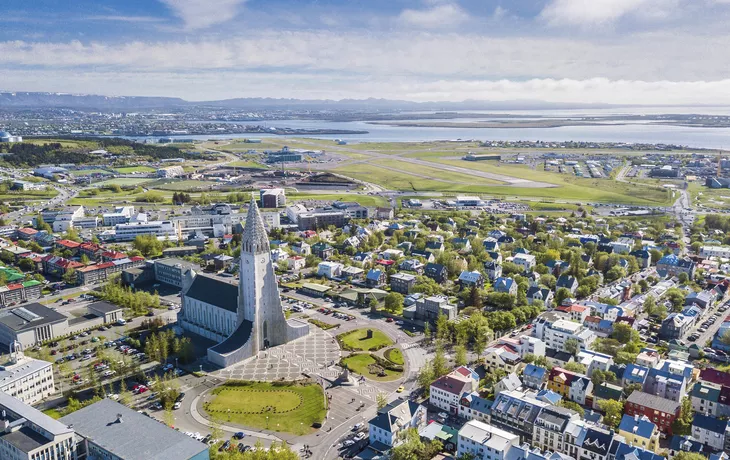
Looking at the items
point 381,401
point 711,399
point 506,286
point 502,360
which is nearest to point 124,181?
point 506,286

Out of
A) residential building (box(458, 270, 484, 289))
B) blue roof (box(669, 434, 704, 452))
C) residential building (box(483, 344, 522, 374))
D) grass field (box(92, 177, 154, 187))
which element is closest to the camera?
blue roof (box(669, 434, 704, 452))

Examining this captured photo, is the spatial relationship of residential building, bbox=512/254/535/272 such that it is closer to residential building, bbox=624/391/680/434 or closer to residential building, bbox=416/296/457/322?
residential building, bbox=416/296/457/322

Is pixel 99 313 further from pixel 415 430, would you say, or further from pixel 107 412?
pixel 415 430

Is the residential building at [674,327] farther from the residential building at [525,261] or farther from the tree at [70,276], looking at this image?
the tree at [70,276]

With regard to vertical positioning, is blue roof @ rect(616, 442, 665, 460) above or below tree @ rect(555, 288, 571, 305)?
above

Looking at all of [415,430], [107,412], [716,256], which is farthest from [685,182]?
[107,412]

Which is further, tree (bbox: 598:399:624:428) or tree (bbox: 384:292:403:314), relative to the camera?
tree (bbox: 384:292:403:314)

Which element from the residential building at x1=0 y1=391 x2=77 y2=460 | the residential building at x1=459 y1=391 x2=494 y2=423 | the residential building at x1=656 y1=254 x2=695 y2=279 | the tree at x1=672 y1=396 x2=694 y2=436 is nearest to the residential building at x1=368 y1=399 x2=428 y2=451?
the residential building at x1=459 y1=391 x2=494 y2=423
